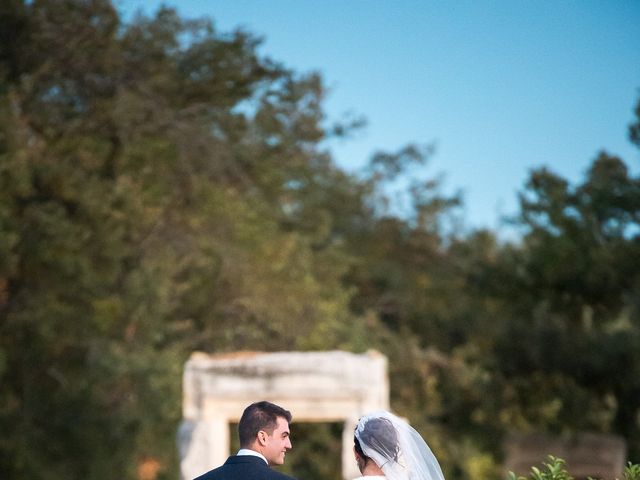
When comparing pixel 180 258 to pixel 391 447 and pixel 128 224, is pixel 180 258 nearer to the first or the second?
pixel 128 224

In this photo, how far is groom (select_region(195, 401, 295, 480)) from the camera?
3.54 m

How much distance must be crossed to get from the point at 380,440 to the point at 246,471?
51 cm

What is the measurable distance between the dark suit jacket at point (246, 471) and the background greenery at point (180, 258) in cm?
1289

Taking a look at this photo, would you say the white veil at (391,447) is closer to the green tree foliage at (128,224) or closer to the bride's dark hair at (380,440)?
the bride's dark hair at (380,440)

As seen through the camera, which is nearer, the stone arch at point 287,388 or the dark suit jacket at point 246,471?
the dark suit jacket at point 246,471

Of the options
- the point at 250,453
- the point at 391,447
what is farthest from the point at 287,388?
the point at 250,453

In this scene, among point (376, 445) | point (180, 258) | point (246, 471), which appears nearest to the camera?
point (246, 471)

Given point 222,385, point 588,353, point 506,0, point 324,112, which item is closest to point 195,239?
point 324,112

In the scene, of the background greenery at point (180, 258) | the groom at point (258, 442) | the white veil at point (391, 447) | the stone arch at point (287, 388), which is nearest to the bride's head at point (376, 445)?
the white veil at point (391, 447)

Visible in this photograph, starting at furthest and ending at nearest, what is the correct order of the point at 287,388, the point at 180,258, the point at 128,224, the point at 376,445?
the point at 180,258 < the point at 128,224 < the point at 287,388 < the point at 376,445

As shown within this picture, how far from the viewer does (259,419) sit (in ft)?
11.6

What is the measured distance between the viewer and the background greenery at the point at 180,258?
1692 cm

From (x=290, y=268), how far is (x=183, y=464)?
7722mm

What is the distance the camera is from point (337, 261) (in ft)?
76.7
